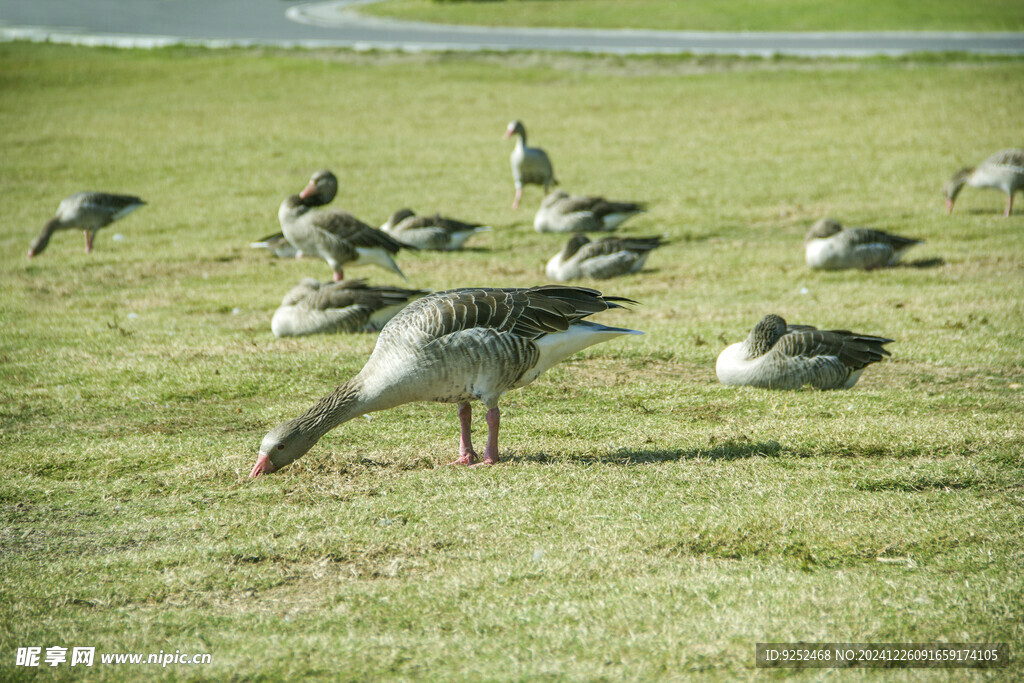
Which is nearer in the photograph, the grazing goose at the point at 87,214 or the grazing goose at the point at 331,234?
the grazing goose at the point at 331,234

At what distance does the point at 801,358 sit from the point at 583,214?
31.0 feet

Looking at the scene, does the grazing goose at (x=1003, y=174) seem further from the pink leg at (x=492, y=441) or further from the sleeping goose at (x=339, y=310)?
the pink leg at (x=492, y=441)

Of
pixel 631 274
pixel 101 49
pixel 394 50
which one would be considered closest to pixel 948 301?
pixel 631 274

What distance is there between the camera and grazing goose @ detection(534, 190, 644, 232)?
18047 mm

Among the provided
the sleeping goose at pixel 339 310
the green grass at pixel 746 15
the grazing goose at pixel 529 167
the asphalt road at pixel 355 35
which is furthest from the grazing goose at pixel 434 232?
the green grass at pixel 746 15

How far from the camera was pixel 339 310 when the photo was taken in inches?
463

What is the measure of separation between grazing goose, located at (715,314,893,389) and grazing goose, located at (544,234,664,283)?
18.0ft

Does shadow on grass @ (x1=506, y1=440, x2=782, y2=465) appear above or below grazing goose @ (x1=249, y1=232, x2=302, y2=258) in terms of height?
below

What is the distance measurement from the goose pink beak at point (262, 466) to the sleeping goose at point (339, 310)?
512cm

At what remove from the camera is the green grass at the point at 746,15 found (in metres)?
46.4

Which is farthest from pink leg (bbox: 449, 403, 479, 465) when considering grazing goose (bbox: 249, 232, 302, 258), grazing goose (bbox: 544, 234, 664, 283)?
grazing goose (bbox: 249, 232, 302, 258)

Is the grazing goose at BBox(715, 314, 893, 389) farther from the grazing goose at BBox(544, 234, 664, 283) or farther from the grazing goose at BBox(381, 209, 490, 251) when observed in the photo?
the grazing goose at BBox(381, 209, 490, 251)

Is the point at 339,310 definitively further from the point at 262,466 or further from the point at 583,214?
the point at 583,214

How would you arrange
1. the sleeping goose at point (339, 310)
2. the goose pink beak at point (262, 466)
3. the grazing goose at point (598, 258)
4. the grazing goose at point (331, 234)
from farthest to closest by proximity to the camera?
the grazing goose at point (598, 258) < the grazing goose at point (331, 234) < the sleeping goose at point (339, 310) < the goose pink beak at point (262, 466)
